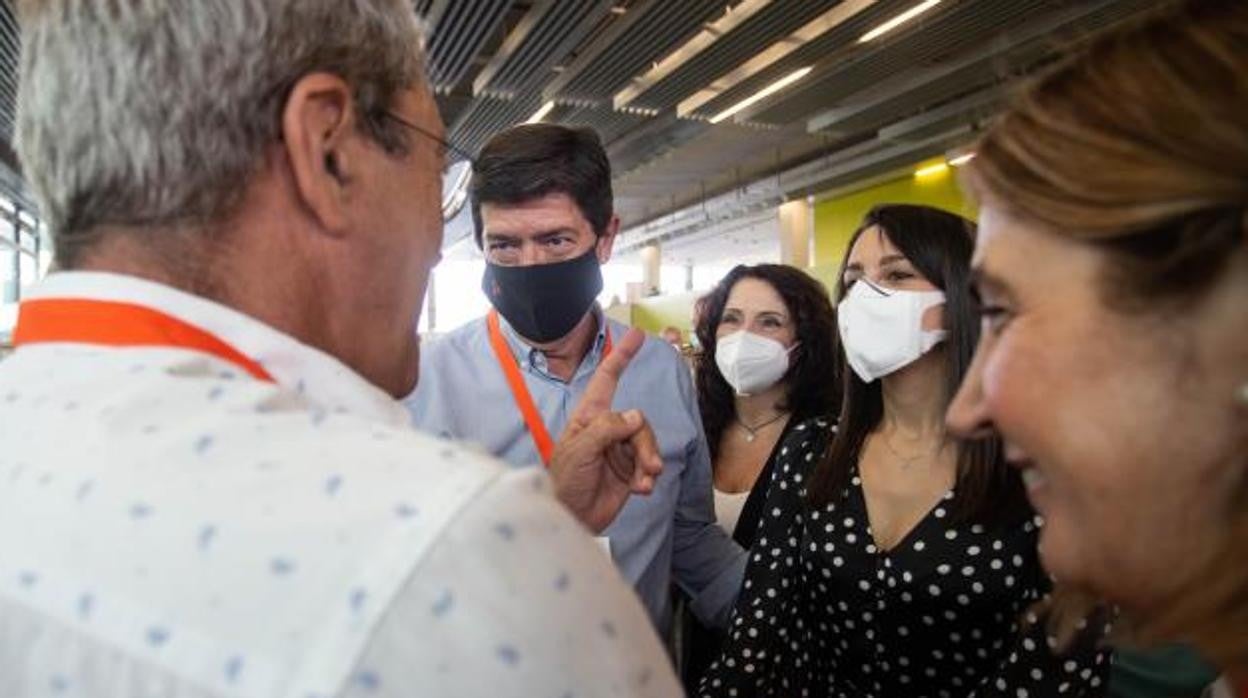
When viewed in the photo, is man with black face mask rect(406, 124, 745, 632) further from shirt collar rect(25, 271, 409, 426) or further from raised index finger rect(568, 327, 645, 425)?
shirt collar rect(25, 271, 409, 426)

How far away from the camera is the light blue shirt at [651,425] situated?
2.03 metres

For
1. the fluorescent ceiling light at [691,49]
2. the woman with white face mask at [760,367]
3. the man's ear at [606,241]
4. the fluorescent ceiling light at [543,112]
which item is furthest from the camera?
the fluorescent ceiling light at [543,112]

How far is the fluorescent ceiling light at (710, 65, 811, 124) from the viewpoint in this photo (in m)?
6.37

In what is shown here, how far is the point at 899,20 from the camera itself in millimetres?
5355

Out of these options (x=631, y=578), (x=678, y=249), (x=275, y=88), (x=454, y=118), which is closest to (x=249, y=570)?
(x=275, y=88)

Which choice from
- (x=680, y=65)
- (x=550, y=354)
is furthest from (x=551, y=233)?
(x=680, y=65)

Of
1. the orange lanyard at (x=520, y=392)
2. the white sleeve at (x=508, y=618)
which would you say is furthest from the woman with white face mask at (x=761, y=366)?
the white sleeve at (x=508, y=618)

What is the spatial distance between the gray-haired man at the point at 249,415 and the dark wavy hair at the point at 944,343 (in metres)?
1.38

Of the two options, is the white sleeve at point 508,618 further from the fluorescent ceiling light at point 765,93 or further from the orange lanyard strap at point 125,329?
the fluorescent ceiling light at point 765,93

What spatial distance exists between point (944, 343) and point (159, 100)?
1.81 metres

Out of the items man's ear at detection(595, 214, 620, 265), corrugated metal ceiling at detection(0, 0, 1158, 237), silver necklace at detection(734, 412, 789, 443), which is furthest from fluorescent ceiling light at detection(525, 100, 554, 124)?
man's ear at detection(595, 214, 620, 265)

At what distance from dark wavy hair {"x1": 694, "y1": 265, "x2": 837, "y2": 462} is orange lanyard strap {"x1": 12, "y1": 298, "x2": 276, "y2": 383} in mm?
2602

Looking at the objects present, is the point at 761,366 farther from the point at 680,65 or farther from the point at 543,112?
the point at 543,112

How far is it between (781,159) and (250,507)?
1205 cm
